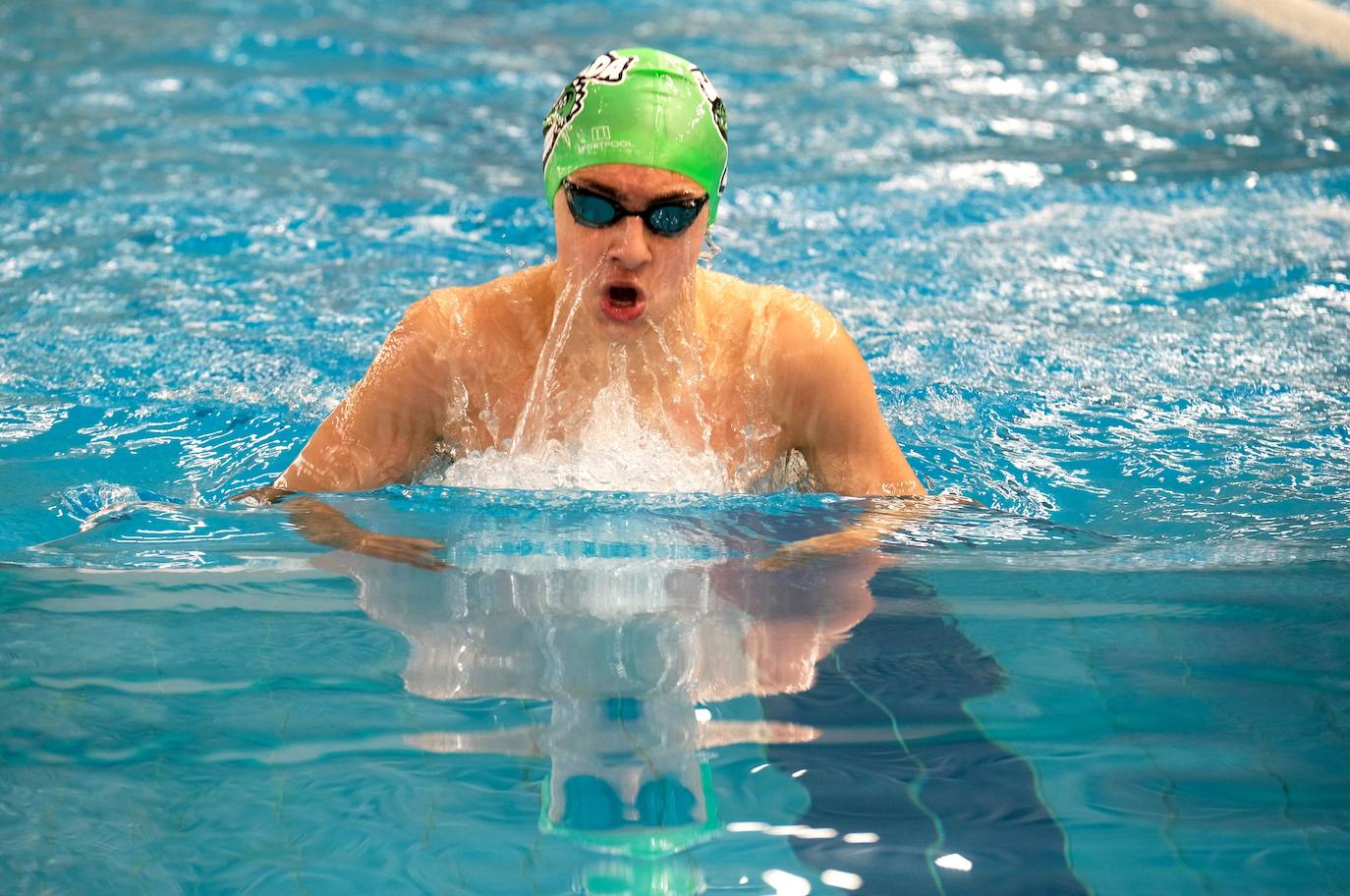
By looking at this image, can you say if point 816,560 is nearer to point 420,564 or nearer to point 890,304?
point 420,564

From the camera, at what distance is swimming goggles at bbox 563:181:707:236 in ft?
9.73

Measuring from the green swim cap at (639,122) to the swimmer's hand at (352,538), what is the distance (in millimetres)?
835

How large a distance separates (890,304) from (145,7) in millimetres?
7026

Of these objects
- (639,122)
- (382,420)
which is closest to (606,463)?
(382,420)

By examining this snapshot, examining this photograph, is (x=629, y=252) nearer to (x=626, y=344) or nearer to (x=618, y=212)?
(x=618, y=212)

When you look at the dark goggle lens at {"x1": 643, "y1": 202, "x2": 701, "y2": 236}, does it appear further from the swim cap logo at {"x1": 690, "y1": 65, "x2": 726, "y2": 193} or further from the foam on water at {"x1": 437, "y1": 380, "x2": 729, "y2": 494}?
the foam on water at {"x1": 437, "y1": 380, "x2": 729, "y2": 494}

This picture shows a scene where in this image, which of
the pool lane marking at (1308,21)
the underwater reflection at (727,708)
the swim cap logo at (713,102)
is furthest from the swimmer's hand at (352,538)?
the pool lane marking at (1308,21)

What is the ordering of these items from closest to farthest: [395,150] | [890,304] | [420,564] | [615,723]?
[615,723] → [420,564] → [890,304] → [395,150]

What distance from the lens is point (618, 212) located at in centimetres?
297

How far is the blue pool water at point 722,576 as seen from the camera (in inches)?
81.0

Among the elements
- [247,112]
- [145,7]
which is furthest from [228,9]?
[247,112]

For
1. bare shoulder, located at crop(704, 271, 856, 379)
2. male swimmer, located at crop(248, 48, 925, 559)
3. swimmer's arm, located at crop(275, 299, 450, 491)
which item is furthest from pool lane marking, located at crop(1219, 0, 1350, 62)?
swimmer's arm, located at crop(275, 299, 450, 491)

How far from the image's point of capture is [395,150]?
23.5ft

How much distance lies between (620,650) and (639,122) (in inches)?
46.7
